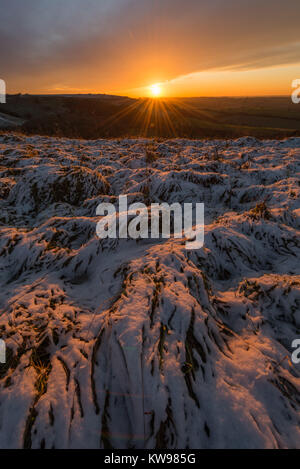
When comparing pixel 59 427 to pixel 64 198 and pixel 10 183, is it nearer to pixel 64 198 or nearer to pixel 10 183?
pixel 64 198

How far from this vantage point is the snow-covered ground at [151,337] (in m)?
1.29

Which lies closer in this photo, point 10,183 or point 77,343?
point 77,343

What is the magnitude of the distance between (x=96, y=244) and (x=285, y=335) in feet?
8.20

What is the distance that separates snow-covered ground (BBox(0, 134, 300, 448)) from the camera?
1.29 metres

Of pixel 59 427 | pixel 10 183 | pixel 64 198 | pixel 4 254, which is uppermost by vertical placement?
pixel 10 183

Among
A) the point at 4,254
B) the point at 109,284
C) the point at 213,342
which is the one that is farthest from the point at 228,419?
the point at 4,254

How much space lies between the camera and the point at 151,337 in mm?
1654

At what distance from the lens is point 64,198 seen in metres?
5.50

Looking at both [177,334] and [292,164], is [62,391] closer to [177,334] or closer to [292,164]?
[177,334]

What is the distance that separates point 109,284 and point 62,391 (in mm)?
1115

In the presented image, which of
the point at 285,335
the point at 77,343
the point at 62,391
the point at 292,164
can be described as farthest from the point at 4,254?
the point at 292,164

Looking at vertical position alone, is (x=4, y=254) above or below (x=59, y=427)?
above

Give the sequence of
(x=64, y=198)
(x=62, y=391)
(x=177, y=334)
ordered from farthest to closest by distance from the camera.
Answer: (x=64, y=198), (x=177, y=334), (x=62, y=391)

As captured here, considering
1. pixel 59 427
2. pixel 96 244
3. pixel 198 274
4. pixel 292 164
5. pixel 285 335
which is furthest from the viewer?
pixel 292 164
